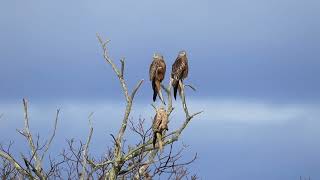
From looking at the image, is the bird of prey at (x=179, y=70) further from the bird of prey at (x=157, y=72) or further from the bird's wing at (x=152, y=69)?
the bird's wing at (x=152, y=69)

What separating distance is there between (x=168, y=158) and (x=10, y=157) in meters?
3.04

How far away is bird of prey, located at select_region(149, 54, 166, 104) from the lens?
1154cm

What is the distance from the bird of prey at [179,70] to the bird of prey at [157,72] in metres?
0.25

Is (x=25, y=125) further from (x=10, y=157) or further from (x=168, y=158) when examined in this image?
(x=168, y=158)

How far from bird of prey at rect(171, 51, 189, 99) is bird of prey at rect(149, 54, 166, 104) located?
25 centimetres

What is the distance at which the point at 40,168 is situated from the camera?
10.2 meters

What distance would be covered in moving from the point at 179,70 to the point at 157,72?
0.67 meters

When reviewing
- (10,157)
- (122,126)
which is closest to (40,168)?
(10,157)

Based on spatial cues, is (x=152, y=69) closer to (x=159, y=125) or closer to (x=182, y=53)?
(x=182, y=53)

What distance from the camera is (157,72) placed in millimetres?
11805

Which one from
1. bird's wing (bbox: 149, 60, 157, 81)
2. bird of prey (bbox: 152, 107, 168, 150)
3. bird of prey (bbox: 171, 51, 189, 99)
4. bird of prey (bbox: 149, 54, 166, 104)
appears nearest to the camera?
bird of prey (bbox: 152, 107, 168, 150)

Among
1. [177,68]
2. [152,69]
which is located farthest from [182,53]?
[152,69]

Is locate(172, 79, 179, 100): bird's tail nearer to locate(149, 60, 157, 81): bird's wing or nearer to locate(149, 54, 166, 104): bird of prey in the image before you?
locate(149, 54, 166, 104): bird of prey

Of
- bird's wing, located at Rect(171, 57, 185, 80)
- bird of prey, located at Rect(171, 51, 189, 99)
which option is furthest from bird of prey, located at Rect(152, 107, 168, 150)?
bird's wing, located at Rect(171, 57, 185, 80)
